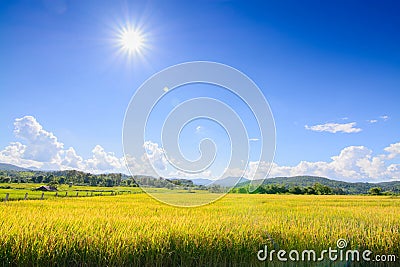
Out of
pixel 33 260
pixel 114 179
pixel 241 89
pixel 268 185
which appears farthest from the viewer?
pixel 114 179

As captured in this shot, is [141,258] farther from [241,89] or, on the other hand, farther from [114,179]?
[114,179]

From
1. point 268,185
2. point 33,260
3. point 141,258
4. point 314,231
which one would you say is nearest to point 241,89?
point 314,231

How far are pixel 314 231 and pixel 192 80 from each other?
7323 mm

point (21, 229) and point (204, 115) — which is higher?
point (204, 115)

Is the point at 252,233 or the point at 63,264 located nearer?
the point at 63,264

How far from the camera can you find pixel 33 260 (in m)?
4.83

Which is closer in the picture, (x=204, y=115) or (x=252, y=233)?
(x=252, y=233)

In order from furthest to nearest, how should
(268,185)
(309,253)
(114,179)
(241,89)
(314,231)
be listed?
(114,179) < (268,185) < (241,89) < (314,231) < (309,253)

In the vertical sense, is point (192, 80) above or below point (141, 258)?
above

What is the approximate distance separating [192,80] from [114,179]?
10142cm

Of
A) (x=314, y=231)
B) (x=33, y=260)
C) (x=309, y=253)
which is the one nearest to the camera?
(x=33, y=260)

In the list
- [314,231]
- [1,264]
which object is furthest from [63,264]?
[314,231]

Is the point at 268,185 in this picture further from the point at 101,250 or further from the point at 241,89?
the point at 101,250

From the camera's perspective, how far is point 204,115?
1255 centimetres
